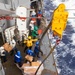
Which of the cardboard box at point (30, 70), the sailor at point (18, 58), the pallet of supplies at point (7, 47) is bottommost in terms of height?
the cardboard box at point (30, 70)

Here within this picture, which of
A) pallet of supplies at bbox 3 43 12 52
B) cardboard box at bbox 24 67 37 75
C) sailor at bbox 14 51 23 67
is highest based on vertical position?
pallet of supplies at bbox 3 43 12 52

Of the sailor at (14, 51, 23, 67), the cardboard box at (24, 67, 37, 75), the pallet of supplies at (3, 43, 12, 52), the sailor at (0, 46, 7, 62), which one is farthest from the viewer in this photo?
the pallet of supplies at (3, 43, 12, 52)

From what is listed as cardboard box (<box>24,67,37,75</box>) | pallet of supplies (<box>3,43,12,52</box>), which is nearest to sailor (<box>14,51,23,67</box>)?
cardboard box (<box>24,67,37,75</box>)

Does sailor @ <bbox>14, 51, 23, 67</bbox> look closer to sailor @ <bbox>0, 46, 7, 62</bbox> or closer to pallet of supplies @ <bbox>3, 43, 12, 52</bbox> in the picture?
sailor @ <bbox>0, 46, 7, 62</bbox>

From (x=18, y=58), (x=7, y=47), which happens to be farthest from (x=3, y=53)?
(x=18, y=58)

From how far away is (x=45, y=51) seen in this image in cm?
1202

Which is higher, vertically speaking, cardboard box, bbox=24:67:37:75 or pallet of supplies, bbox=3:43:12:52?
pallet of supplies, bbox=3:43:12:52

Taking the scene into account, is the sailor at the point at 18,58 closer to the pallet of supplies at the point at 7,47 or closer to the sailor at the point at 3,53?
the sailor at the point at 3,53

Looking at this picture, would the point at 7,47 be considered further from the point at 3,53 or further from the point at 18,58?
Answer: the point at 18,58

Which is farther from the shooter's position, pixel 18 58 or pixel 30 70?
pixel 18 58

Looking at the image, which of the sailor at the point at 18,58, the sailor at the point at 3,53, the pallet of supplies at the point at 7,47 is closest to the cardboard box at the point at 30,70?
the sailor at the point at 18,58

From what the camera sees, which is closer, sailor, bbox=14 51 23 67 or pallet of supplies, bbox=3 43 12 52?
sailor, bbox=14 51 23 67

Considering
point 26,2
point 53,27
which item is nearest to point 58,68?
point 26,2

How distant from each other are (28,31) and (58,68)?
2.99 m
